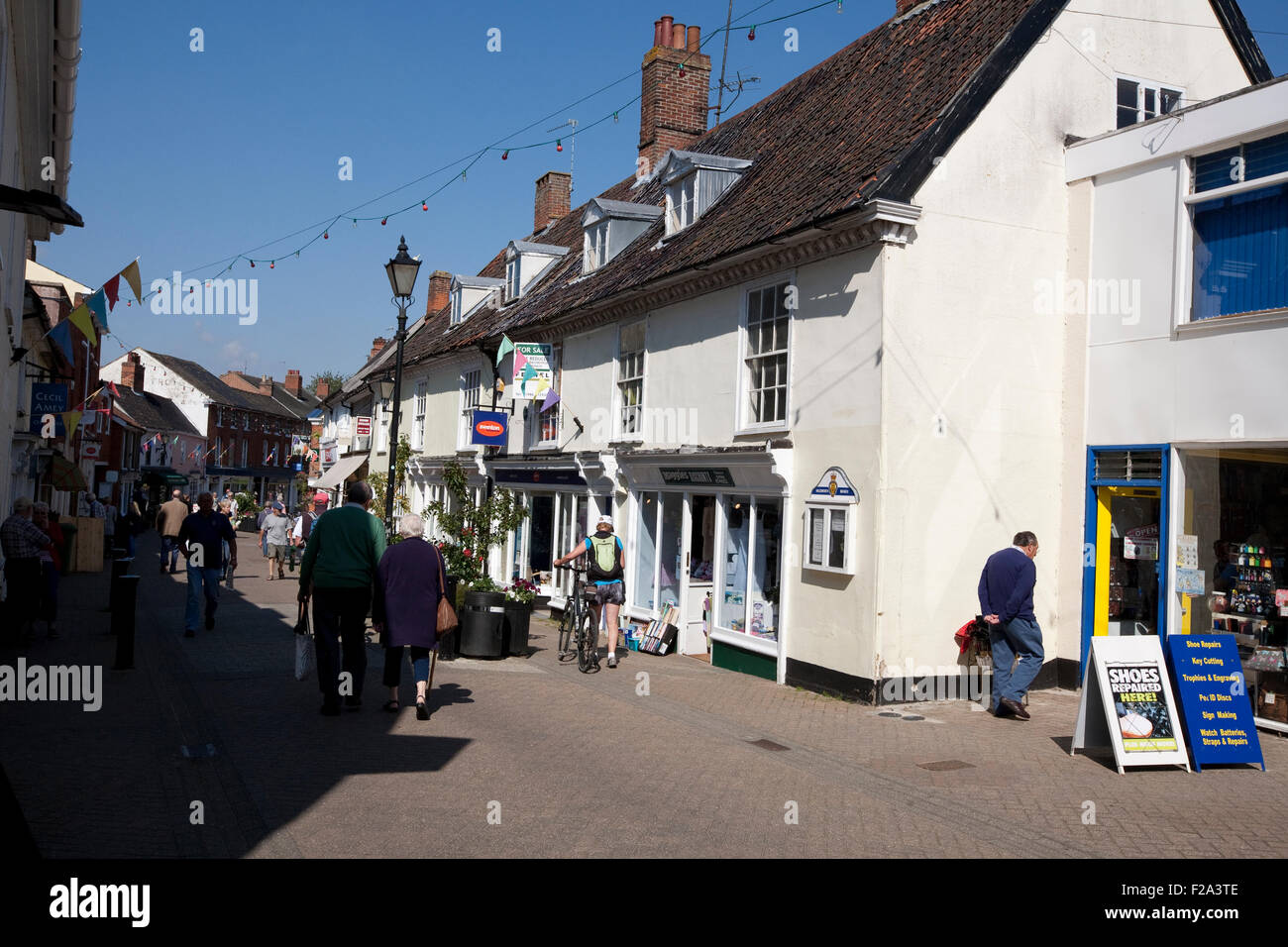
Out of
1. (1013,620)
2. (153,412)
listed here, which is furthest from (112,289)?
(153,412)

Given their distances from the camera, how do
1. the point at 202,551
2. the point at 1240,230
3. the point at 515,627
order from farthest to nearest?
the point at 202,551 < the point at 515,627 < the point at 1240,230

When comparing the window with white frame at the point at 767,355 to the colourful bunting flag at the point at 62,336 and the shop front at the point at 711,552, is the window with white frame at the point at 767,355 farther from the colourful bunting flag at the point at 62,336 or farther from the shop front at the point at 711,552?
the colourful bunting flag at the point at 62,336

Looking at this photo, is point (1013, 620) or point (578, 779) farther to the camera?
point (1013, 620)

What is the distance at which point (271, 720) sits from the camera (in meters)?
8.91

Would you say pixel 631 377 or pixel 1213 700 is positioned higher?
pixel 631 377

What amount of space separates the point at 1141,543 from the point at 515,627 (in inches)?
295

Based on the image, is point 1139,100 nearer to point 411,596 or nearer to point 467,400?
point 411,596

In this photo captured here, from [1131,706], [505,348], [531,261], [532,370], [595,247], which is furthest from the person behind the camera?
[531,261]

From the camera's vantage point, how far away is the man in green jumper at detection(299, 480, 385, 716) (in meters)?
8.94

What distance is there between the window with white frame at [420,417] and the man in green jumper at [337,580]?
1833cm

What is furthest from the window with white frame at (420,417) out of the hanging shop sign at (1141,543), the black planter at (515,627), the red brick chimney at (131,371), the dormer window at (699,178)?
the red brick chimney at (131,371)

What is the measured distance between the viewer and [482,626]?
518 inches

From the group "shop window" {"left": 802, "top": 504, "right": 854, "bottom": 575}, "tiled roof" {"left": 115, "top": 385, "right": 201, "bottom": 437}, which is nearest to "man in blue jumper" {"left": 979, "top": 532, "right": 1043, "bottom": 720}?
"shop window" {"left": 802, "top": 504, "right": 854, "bottom": 575}
